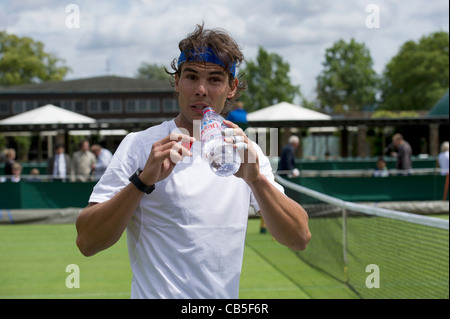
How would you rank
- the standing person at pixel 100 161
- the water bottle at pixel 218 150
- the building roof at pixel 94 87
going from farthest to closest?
the building roof at pixel 94 87, the standing person at pixel 100 161, the water bottle at pixel 218 150

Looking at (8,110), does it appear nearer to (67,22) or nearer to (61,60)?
(61,60)

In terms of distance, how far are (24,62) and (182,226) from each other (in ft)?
289

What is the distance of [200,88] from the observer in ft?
7.85

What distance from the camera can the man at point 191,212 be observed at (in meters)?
2.37

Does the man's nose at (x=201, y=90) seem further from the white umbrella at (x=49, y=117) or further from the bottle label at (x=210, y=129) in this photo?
the white umbrella at (x=49, y=117)

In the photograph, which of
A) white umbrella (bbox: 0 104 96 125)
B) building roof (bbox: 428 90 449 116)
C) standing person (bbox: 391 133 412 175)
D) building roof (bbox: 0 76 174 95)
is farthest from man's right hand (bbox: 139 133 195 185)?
building roof (bbox: 0 76 174 95)

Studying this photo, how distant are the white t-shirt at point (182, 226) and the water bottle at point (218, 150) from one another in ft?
0.86

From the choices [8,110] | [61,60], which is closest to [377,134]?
[8,110]

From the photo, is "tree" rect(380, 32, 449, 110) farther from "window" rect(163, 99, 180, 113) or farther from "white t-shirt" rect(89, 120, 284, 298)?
"white t-shirt" rect(89, 120, 284, 298)

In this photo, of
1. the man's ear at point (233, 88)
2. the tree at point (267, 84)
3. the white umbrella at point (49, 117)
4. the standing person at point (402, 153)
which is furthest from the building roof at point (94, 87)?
the man's ear at point (233, 88)

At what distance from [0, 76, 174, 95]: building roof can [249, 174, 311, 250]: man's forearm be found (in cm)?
7159

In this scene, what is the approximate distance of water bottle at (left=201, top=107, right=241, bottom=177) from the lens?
211 centimetres
